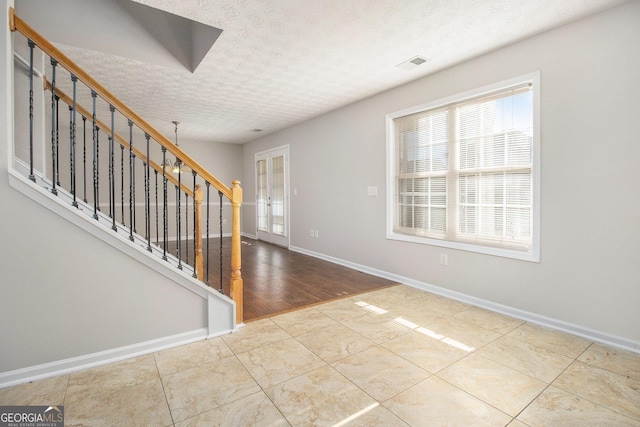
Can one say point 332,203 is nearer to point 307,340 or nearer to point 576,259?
point 307,340

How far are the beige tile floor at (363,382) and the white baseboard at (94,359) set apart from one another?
0.16 ft

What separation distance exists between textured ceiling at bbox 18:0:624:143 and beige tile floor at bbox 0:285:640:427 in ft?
8.29

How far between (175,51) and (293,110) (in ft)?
6.42

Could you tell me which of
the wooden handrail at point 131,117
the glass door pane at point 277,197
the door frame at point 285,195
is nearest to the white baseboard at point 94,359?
the wooden handrail at point 131,117

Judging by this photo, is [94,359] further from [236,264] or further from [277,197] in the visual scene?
[277,197]

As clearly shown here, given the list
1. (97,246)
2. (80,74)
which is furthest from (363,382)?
(80,74)

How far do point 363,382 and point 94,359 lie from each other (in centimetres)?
177

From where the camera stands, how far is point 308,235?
570cm

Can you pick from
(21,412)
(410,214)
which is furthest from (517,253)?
(21,412)

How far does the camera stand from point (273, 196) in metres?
6.85

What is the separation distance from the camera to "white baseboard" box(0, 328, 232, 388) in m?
1.80

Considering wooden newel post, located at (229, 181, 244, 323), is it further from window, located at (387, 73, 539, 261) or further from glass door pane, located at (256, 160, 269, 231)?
glass door pane, located at (256, 160, 269, 231)

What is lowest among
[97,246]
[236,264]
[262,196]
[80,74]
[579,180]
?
[236,264]

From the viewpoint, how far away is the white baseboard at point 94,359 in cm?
180
